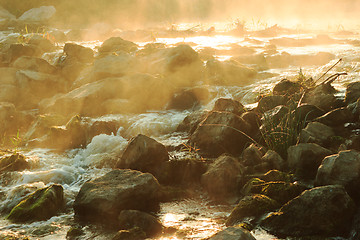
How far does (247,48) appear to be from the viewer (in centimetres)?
2192

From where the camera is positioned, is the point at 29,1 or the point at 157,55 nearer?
the point at 157,55

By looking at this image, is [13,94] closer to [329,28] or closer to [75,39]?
[75,39]

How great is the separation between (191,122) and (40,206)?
17.1ft

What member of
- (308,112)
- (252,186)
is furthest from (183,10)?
(252,186)

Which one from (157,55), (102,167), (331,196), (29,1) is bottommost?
(102,167)

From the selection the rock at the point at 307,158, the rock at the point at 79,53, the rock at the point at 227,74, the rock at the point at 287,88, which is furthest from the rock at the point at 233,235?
the rock at the point at 79,53

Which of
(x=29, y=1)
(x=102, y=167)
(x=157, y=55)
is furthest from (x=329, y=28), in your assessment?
(x=29, y=1)

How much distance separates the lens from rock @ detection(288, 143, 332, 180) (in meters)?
6.80

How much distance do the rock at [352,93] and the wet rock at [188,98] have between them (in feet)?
17.8

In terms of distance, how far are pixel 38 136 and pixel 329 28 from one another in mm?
23960

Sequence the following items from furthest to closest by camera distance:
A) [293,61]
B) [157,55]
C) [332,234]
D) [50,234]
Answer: [293,61] < [157,55] < [50,234] < [332,234]

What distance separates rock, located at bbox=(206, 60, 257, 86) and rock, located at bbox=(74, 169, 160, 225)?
351 inches

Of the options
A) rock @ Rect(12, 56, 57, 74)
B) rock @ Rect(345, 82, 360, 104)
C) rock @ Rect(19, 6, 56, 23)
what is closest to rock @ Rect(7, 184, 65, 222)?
Answer: rock @ Rect(345, 82, 360, 104)

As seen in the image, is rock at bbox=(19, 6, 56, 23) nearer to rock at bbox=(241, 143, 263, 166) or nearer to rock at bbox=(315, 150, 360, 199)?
rock at bbox=(241, 143, 263, 166)
